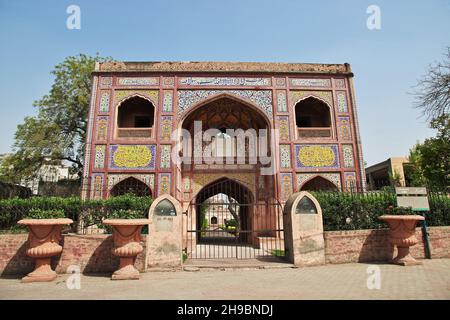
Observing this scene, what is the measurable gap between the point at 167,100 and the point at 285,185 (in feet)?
22.1

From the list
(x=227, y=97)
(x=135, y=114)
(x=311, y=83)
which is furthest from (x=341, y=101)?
(x=135, y=114)

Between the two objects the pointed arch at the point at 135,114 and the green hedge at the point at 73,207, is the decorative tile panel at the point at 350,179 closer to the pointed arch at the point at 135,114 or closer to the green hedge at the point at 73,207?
the green hedge at the point at 73,207

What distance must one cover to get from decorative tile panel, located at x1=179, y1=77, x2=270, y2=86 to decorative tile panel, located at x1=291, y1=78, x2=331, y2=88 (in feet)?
4.50

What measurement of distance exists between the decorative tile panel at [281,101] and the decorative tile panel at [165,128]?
17.0 ft

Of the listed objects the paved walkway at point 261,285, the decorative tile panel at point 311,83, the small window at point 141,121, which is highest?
the decorative tile panel at point 311,83

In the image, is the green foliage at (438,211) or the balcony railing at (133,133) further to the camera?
the balcony railing at (133,133)

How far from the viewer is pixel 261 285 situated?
17.1 feet

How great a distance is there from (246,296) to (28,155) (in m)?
16.3

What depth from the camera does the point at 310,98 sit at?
1427cm

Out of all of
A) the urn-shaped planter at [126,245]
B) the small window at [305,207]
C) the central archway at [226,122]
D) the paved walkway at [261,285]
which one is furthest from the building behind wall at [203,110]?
the paved walkway at [261,285]

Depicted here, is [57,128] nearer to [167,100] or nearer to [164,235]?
[167,100]

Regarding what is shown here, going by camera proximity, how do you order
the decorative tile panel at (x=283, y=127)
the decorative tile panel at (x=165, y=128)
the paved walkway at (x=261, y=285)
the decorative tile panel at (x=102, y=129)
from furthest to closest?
the decorative tile panel at (x=283, y=127) < the decorative tile panel at (x=165, y=128) < the decorative tile panel at (x=102, y=129) < the paved walkway at (x=261, y=285)

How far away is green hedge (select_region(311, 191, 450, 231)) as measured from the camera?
796 centimetres

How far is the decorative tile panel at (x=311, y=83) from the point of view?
1389 centimetres
